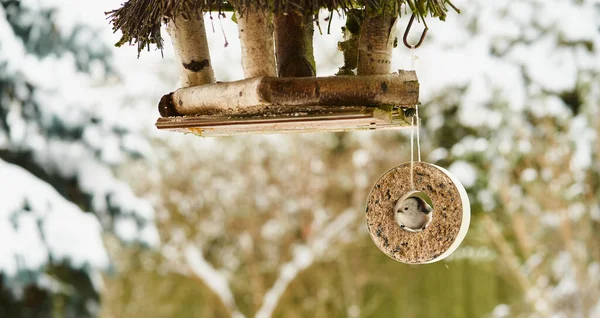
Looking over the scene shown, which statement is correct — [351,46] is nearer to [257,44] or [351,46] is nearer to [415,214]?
[257,44]

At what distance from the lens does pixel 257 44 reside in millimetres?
1100

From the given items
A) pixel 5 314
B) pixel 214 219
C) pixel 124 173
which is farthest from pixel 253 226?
pixel 5 314

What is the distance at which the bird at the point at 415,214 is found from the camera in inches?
48.3

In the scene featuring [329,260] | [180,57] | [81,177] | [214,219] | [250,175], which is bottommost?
[329,260]

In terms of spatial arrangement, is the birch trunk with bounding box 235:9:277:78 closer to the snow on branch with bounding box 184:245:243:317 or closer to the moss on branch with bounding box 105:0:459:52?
the moss on branch with bounding box 105:0:459:52

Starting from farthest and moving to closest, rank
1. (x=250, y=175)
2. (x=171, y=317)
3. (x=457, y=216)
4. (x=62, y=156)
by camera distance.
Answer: (x=171, y=317) < (x=250, y=175) < (x=62, y=156) < (x=457, y=216)

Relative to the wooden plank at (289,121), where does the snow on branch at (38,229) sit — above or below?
below

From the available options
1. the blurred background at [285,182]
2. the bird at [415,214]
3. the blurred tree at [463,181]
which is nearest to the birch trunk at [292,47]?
the bird at [415,214]

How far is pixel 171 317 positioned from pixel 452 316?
2051 mm

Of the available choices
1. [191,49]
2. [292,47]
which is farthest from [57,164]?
[292,47]

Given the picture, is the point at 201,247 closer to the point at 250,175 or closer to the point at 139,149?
the point at 250,175

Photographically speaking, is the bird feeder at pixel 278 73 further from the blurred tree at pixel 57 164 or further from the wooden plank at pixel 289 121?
the blurred tree at pixel 57 164

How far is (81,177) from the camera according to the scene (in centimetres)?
342

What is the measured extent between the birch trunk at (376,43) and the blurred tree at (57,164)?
225 cm
